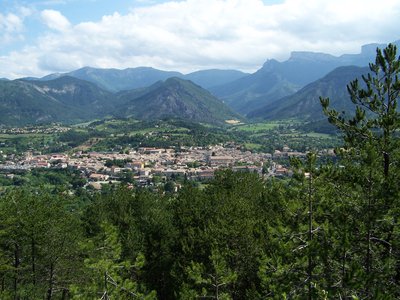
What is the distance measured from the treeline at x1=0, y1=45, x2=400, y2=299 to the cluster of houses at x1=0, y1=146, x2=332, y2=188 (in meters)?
73.9

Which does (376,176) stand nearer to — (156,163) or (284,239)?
(284,239)

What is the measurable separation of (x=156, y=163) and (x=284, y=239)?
11688cm

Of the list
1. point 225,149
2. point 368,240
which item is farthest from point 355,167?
point 225,149

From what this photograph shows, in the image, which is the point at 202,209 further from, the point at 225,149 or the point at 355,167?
the point at 225,149

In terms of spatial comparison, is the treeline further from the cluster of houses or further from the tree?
the cluster of houses

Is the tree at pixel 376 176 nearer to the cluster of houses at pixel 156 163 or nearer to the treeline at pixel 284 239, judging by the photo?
the treeline at pixel 284 239

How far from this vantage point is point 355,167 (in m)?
11.8

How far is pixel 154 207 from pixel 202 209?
786 centimetres

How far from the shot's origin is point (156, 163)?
4970 inches

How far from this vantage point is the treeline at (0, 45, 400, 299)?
9820mm

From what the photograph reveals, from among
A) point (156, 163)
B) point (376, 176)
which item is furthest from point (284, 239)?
point (156, 163)

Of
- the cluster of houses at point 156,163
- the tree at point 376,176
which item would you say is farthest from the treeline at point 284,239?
the cluster of houses at point 156,163

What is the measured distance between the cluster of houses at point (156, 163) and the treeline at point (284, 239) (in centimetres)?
7385

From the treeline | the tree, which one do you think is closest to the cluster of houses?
the treeline
